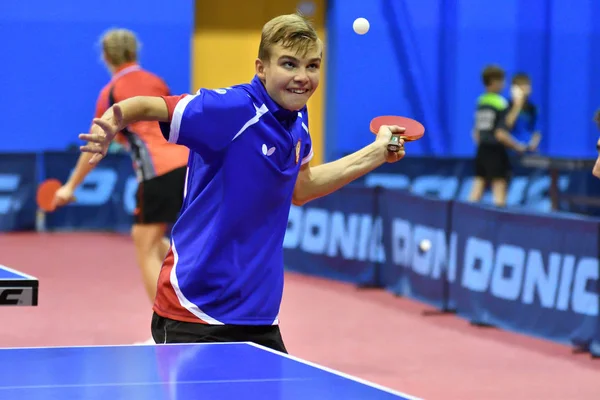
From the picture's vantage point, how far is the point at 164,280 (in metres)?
3.04

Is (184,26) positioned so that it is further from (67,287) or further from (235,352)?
(235,352)

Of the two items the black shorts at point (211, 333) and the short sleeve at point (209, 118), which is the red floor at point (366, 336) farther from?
the short sleeve at point (209, 118)

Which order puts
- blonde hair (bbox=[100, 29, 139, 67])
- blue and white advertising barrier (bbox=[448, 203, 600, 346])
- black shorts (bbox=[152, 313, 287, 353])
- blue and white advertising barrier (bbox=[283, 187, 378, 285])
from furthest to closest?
blue and white advertising barrier (bbox=[283, 187, 378, 285]), blue and white advertising barrier (bbox=[448, 203, 600, 346]), blonde hair (bbox=[100, 29, 139, 67]), black shorts (bbox=[152, 313, 287, 353])

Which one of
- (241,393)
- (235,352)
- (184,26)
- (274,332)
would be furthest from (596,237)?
(184,26)

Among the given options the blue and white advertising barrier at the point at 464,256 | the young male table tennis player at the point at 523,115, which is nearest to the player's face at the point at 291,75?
the blue and white advertising barrier at the point at 464,256

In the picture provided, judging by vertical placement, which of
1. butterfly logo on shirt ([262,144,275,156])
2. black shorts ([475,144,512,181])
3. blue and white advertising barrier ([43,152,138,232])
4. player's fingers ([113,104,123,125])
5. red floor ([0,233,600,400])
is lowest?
red floor ([0,233,600,400])

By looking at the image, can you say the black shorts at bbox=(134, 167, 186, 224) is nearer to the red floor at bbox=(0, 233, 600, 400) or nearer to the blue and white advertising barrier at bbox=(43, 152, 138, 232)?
the red floor at bbox=(0, 233, 600, 400)

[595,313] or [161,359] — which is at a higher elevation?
[161,359]

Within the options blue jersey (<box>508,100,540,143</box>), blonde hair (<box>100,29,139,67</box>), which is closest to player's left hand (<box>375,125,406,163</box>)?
blonde hair (<box>100,29,139,67</box>)

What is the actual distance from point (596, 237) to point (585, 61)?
8444 millimetres

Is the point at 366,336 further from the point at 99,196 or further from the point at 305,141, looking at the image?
the point at 99,196

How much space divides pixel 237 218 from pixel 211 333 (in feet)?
1.02

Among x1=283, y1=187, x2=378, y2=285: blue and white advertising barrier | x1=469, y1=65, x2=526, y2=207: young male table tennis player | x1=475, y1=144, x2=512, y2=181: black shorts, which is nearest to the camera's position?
x1=283, y1=187, x2=378, y2=285: blue and white advertising barrier

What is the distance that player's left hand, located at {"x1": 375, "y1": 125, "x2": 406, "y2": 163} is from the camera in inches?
127
